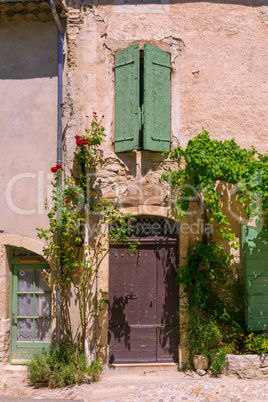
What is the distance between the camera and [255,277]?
20.4ft

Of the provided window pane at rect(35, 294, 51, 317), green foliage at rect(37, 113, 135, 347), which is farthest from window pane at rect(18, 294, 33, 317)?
green foliage at rect(37, 113, 135, 347)

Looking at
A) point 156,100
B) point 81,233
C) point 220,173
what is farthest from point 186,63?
point 81,233

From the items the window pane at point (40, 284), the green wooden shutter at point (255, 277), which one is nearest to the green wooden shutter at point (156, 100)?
the green wooden shutter at point (255, 277)

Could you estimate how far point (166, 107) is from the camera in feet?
21.7

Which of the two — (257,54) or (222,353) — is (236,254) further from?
(257,54)

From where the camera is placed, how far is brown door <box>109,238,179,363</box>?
21.1 feet

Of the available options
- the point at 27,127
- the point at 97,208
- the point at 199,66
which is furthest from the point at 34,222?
the point at 199,66

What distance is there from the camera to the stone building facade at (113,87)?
666cm

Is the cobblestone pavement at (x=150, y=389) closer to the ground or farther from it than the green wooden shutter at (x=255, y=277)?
closer to the ground

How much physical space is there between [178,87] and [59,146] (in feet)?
7.20

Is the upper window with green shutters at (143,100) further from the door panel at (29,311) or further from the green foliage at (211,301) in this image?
the door panel at (29,311)

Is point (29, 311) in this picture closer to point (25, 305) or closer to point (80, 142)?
point (25, 305)

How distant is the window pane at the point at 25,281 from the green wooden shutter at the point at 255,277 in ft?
11.5

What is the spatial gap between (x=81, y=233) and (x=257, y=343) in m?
3.11
